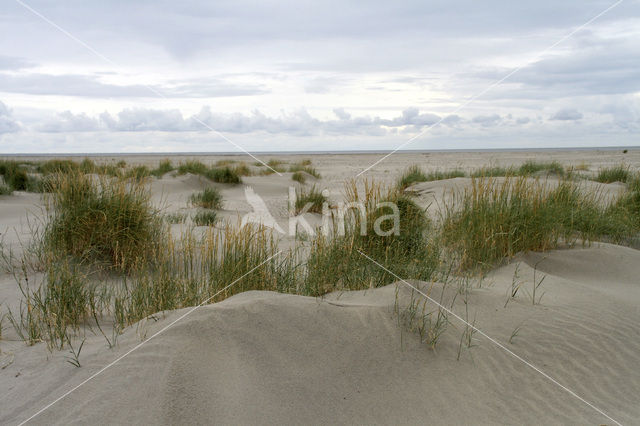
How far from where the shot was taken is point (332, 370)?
7.89 feet

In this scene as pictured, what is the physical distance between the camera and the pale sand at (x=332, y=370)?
2090 millimetres

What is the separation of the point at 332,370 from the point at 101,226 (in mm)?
3133

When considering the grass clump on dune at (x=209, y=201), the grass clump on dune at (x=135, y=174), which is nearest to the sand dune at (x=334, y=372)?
the grass clump on dune at (x=135, y=174)

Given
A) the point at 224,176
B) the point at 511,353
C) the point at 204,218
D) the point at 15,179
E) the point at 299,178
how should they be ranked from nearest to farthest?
the point at 511,353 < the point at 204,218 < the point at 15,179 < the point at 224,176 < the point at 299,178

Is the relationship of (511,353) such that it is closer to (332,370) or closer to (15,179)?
(332,370)

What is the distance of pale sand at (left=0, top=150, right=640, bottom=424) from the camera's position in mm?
2090

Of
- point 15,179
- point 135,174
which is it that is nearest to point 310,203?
Answer: point 135,174

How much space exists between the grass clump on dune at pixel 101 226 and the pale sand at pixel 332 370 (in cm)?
140

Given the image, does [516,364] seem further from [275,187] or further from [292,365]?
[275,187]

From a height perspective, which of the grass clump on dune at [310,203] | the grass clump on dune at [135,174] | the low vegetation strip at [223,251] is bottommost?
the grass clump on dune at [310,203]

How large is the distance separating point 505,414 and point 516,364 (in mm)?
476

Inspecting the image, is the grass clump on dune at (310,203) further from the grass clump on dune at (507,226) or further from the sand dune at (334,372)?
the sand dune at (334,372)

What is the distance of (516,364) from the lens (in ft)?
8.46

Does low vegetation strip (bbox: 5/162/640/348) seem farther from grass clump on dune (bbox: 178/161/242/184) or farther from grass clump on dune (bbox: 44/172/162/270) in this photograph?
grass clump on dune (bbox: 178/161/242/184)
